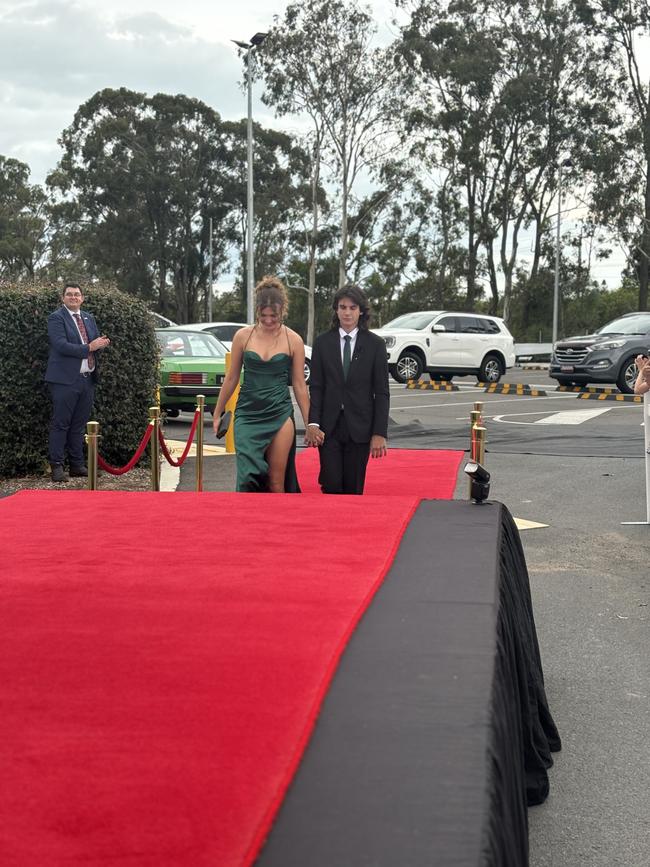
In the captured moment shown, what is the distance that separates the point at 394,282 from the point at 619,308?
26.2 metres

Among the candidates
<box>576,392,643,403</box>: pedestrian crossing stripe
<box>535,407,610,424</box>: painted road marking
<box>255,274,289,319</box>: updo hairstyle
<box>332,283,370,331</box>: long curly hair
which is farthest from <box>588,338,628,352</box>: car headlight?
<box>255,274,289,319</box>: updo hairstyle

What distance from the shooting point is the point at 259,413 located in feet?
21.9

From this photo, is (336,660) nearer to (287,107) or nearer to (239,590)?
(239,590)

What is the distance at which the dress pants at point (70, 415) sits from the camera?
416 inches

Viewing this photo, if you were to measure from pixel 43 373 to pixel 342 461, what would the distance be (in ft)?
17.3

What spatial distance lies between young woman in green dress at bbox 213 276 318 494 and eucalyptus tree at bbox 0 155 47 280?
54641 mm

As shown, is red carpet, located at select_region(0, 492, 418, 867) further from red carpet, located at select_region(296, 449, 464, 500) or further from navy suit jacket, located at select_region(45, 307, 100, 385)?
navy suit jacket, located at select_region(45, 307, 100, 385)

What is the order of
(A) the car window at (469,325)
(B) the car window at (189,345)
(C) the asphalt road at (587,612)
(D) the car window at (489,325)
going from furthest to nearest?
(D) the car window at (489,325) → (A) the car window at (469,325) → (B) the car window at (189,345) → (C) the asphalt road at (587,612)

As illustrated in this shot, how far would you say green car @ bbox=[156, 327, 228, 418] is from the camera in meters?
16.9

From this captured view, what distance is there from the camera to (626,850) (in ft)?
10.8

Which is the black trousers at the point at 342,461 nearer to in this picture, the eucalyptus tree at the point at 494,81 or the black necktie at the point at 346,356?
the black necktie at the point at 346,356

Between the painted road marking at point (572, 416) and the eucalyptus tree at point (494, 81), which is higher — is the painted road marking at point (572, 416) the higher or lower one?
the lower one

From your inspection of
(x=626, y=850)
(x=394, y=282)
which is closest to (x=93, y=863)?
(x=626, y=850)

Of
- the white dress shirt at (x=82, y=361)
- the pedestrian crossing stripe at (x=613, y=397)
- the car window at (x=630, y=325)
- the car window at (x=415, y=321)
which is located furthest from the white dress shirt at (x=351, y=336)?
the car window at (x=415, y=321)
